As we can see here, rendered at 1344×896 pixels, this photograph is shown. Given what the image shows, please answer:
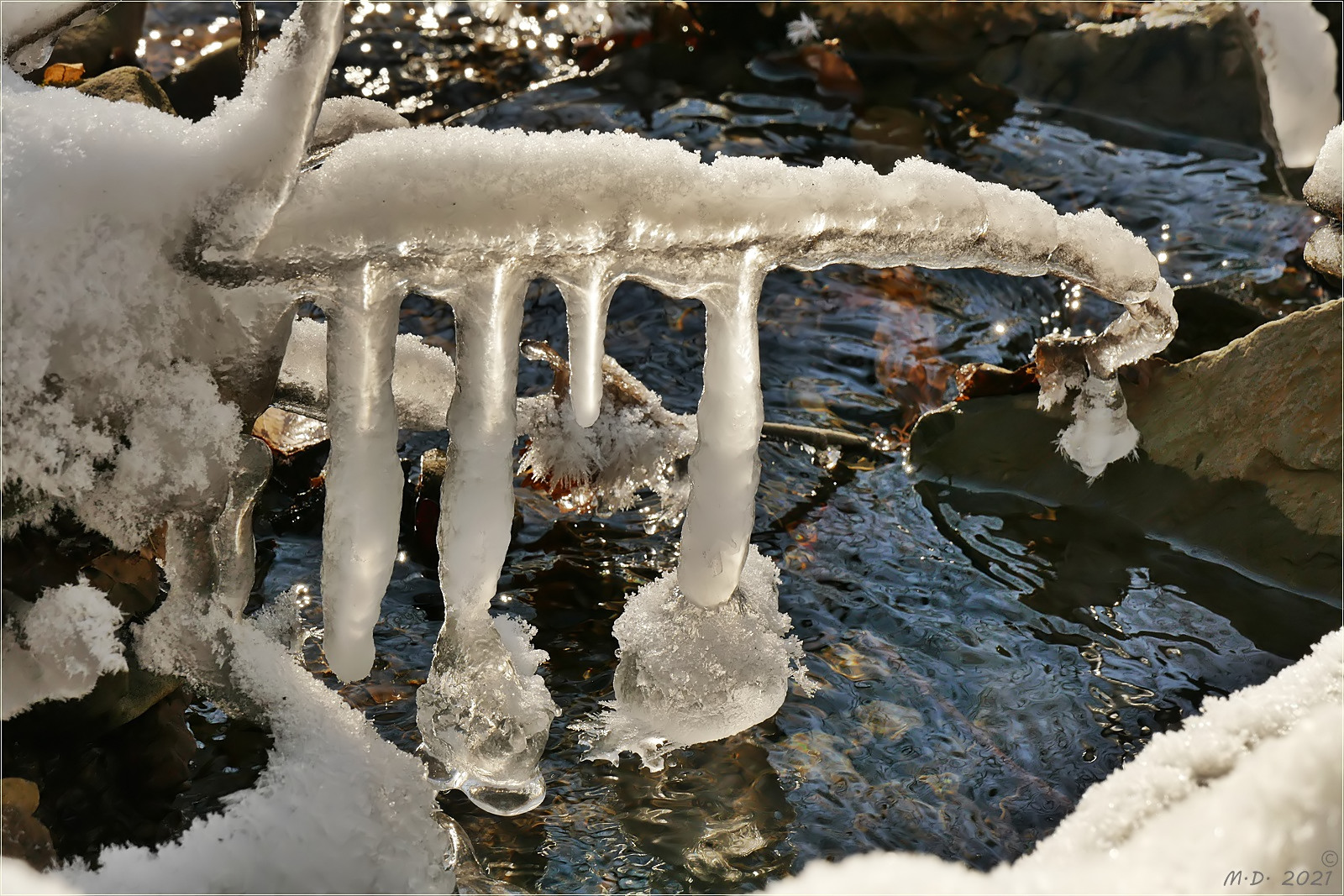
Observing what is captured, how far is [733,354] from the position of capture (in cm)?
182

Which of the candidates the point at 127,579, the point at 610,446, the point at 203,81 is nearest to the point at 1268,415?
the point at 610,446

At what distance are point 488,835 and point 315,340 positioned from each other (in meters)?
0.94

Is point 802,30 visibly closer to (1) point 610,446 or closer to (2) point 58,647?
(1) point 610,446

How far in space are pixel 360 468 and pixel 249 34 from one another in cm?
69

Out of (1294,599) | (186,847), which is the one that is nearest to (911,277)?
(1294,599)

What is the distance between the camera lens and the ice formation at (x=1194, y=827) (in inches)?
46.4

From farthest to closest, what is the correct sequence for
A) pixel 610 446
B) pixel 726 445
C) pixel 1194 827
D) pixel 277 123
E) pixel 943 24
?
pixel 943 24 < pixel 610 446 < pixel 726 445 < pixel 277 123 < pixel 1194 827

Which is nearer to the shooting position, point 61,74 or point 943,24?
point 61,74

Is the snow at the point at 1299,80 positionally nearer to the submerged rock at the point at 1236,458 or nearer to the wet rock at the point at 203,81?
the submerged rock at the point at 1236,458

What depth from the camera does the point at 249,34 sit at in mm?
1746

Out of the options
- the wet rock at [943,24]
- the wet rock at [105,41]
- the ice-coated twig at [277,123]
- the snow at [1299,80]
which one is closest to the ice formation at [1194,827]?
the ice-coated twig at [277,123]

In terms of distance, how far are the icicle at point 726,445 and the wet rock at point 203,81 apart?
3139 mm

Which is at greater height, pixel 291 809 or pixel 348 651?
pixel 348 651

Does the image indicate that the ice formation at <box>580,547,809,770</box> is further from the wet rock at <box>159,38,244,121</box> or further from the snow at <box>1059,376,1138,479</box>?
the wet rock at <box>159,38,244,121</box>
